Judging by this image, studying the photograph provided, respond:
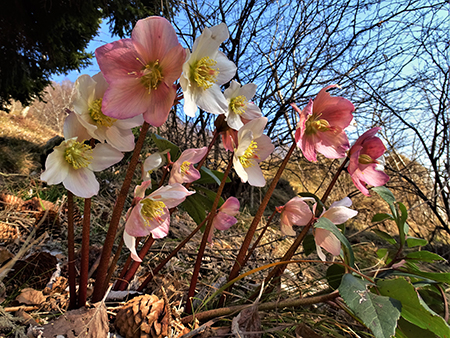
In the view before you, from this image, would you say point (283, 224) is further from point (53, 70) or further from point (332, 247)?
point (53, 70)

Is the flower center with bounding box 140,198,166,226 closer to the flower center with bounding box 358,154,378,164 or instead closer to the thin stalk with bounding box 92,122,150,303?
the thin stalk with bounding box 92,122,150,303

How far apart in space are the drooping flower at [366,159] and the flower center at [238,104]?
0.82ft

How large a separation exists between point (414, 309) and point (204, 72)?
1.82 feet

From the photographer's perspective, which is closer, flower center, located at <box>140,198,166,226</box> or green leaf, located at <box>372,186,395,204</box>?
flower center, located at <box>140,198,166,226</box>

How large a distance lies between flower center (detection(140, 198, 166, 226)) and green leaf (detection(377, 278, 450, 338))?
441 millimetres

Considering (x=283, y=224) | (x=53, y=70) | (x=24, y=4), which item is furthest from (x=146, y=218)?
(x=53, y=70)

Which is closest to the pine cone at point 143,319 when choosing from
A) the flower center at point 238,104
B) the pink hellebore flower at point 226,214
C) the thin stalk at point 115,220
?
the thin stalk at point 115,220

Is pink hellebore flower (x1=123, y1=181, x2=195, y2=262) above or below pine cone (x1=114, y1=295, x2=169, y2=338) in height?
above

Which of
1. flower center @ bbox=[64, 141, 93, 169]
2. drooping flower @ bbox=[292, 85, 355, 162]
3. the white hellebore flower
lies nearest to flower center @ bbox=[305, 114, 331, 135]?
drooping flower @ bbox=[292, 85, 355, 162]

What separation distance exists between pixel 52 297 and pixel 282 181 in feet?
9.59

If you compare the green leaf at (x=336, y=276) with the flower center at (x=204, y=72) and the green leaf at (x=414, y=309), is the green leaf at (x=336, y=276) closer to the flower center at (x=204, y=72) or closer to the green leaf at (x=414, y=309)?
the green leaf at (x=414, y=309)

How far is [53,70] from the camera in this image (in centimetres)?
301

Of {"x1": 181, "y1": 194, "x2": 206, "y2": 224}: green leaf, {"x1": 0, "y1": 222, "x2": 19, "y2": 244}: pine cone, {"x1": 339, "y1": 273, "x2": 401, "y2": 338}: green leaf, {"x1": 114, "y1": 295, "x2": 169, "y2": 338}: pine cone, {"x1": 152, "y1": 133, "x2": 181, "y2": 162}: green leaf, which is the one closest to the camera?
{"x1": 339, "y1": 273, "x2": 401, "y2": 338}: green leaf

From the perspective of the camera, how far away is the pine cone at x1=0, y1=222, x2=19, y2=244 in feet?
2.91
